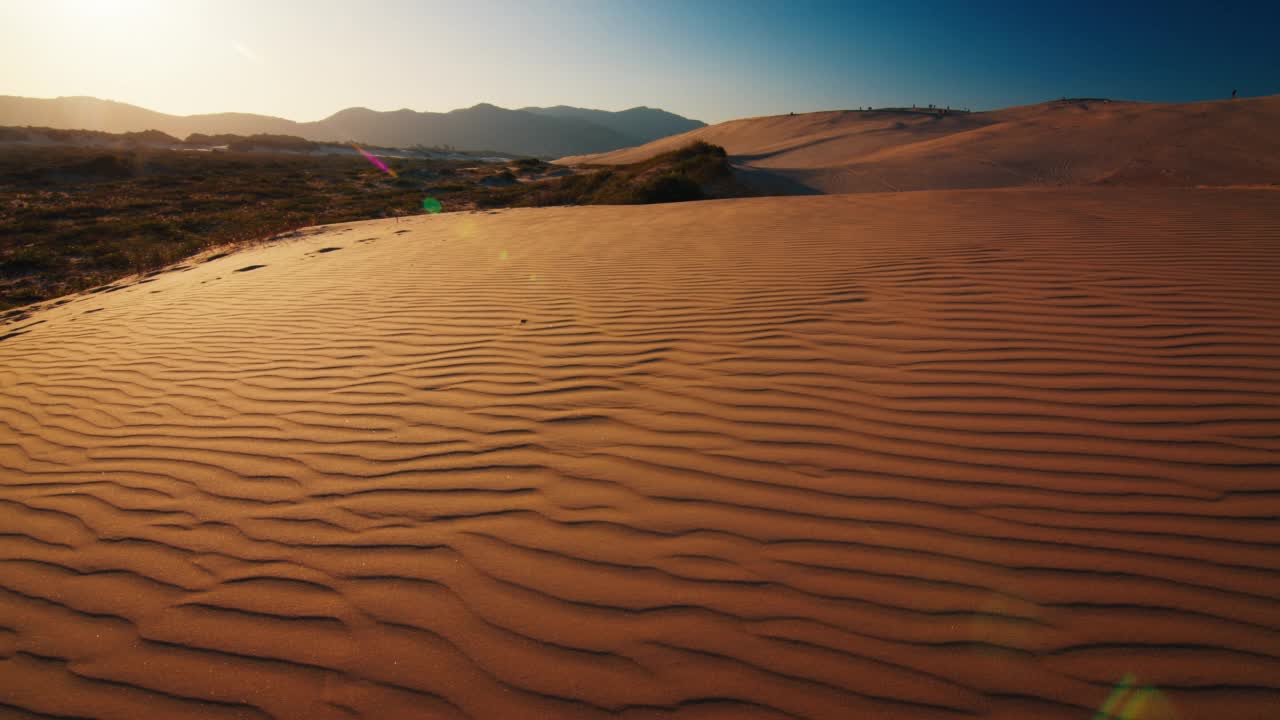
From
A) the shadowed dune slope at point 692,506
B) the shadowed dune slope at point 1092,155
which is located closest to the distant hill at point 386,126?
the shadowed dune slope at point 1092,155

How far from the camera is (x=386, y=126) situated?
14500 centimetres

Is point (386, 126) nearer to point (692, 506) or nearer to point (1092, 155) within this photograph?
point (1092, 155)

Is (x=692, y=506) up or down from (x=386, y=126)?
down

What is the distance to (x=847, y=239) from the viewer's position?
5586 mm

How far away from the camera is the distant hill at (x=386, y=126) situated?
98875 mm

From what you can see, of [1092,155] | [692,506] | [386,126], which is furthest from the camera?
[386,126]

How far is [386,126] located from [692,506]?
17065 cm

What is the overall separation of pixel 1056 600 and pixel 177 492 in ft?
11.4

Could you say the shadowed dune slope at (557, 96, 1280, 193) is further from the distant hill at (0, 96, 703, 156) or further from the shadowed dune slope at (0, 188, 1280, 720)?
the distant hill at (0, 96, 703, 156)

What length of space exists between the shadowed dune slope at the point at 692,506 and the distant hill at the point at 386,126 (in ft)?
403

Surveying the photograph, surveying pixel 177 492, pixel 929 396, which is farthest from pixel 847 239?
pixel 177 492

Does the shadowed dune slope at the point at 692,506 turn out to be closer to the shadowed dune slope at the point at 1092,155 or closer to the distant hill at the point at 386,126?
the shadowed dune slope at the point at 1092,155

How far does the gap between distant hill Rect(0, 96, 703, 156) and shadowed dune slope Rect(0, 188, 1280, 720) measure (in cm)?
12278

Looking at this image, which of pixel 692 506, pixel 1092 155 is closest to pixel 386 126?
pixel 1092 155
